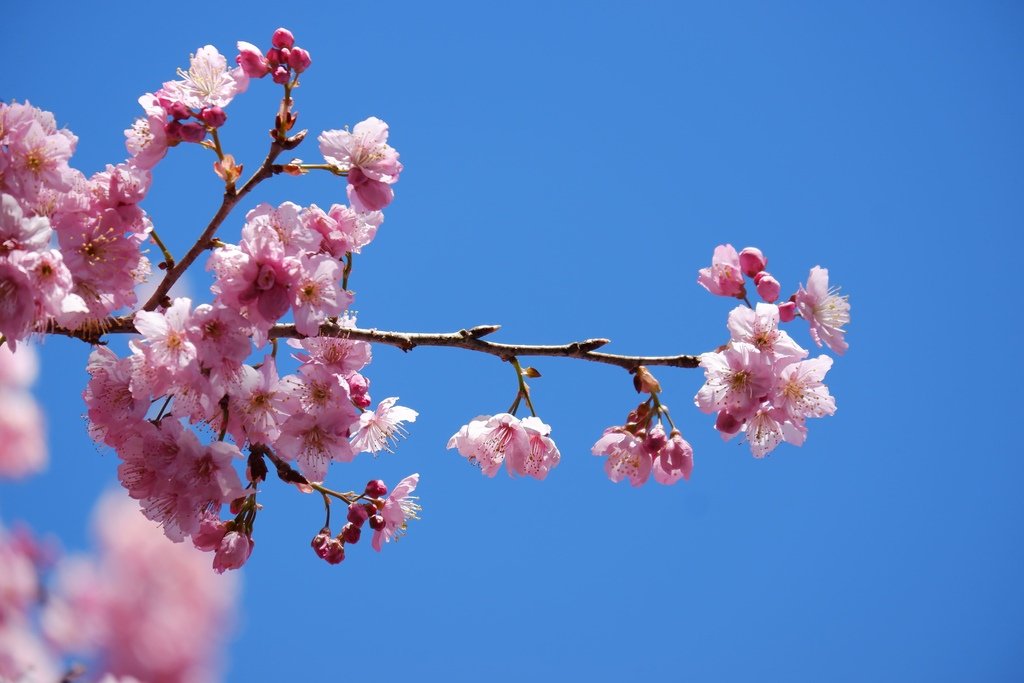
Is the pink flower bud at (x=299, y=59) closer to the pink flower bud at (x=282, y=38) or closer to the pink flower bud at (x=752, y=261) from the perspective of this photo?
the pink flower bud at (x=282, y=38)

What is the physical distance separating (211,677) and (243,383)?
8.27 ft

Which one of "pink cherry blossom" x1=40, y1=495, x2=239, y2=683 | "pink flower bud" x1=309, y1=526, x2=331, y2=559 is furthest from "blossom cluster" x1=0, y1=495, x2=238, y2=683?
"pink flower bud" x1=309, y1=526, x2=331, y2=559

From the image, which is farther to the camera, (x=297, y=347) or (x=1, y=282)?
(x=297, y=347)

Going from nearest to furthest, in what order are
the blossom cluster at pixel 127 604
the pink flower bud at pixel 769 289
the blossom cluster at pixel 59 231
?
the blossom cluster at pixel 59 231
the pink flower bud at pixel 769 289
the blossom cluster at pixel 127 604

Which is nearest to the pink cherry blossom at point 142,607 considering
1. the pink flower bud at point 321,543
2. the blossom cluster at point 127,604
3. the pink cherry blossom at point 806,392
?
the blossom cluster at point 127,604

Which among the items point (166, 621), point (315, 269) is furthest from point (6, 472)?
point (315, 269)

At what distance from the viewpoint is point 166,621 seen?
11.5 feet

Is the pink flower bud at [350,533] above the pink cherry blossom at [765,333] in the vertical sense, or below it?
below

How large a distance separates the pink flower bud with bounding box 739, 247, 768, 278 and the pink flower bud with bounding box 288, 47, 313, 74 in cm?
90

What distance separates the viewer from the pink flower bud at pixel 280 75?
157 cm

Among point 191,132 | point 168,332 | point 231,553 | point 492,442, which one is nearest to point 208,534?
point 231,553

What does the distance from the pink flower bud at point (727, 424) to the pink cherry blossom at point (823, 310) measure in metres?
0.26

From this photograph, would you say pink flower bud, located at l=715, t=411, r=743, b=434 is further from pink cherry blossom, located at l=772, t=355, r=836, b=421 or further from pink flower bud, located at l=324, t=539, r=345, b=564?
pink flower bud, located at l=324, t=539, r=345, b=564

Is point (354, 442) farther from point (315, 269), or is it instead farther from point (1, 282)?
point (1, 282)
